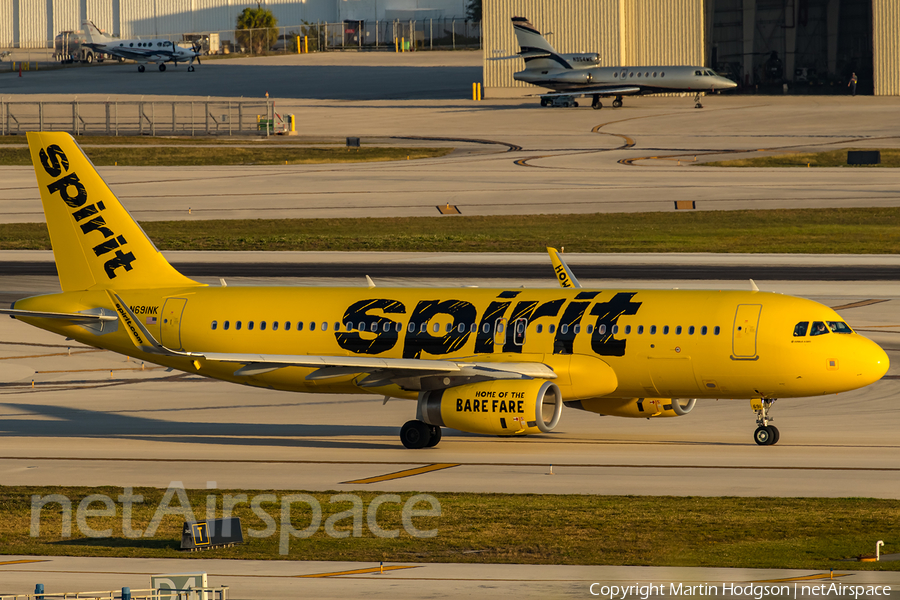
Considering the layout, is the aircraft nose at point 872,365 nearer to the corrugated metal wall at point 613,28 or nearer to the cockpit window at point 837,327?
the cockpit window at point 837,327

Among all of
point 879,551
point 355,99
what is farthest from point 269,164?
point 879,551

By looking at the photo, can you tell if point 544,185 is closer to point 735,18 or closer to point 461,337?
point 461,337

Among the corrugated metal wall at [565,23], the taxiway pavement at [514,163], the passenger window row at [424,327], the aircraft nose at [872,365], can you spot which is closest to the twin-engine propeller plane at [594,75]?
the taxiway pavement at [514,163]

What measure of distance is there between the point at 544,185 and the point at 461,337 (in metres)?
60.8

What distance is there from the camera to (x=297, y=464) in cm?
3266

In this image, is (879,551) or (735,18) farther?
Answer: (735,18)

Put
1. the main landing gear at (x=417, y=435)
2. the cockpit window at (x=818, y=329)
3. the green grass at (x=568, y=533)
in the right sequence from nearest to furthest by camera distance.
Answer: the green grass at (x=568, y=533) → the cockpit window at (x=818, y=329) → the main landing gear at (x=417, y=435)

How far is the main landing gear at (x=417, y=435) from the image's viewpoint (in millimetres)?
34375

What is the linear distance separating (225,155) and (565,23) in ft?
162

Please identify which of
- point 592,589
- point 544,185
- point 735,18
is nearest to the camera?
point 592,589

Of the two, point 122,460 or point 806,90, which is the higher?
point 806,90

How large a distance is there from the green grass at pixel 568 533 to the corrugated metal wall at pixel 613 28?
122214 millimetres

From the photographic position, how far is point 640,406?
115 feet

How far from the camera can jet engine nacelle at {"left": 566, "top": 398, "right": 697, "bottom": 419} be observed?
3516 centimetres
